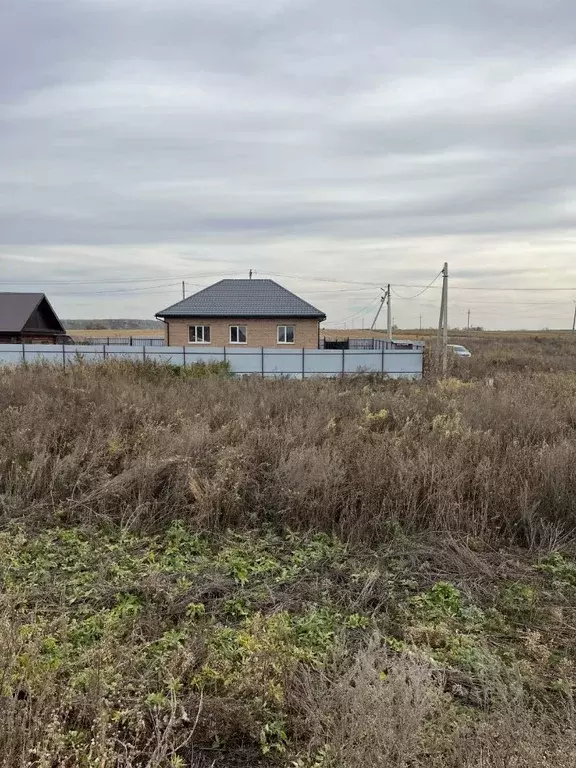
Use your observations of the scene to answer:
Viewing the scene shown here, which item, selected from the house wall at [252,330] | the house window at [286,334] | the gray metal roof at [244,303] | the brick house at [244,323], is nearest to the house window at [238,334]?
the brick house at [244,323]

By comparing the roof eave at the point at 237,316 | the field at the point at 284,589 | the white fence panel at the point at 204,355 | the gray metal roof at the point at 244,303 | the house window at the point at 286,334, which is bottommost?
the field at the point at 284,589

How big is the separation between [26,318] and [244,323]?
13943 millimetres

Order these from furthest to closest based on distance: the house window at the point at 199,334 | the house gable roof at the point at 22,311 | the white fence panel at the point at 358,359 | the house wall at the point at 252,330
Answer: the house gable roof at the point at 22,311 < the house window at the point at 199,334 < the house wall at the point at 252,330 < the white fence panel at the point at 358,359

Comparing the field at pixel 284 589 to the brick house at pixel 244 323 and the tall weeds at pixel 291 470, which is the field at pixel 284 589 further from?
the brick house at pixel 244 323

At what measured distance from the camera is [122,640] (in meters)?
3.06

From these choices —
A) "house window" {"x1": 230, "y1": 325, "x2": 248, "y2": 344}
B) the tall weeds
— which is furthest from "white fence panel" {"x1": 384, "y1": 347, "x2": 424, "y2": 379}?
the tall weeds

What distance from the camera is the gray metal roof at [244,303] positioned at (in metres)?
27.7

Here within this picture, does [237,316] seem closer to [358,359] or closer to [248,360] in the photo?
[248,360]

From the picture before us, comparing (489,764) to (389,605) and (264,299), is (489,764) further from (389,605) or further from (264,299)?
(264,299)

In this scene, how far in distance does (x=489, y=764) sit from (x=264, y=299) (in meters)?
27.6

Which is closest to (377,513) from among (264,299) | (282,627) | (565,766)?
(282,627)

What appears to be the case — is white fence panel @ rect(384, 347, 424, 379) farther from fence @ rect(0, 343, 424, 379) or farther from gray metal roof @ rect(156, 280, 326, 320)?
gray metal roof @ rect(156, 280, 326, 320)

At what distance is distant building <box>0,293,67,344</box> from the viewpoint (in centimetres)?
3083

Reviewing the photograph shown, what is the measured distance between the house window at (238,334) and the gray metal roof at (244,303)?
86cm
